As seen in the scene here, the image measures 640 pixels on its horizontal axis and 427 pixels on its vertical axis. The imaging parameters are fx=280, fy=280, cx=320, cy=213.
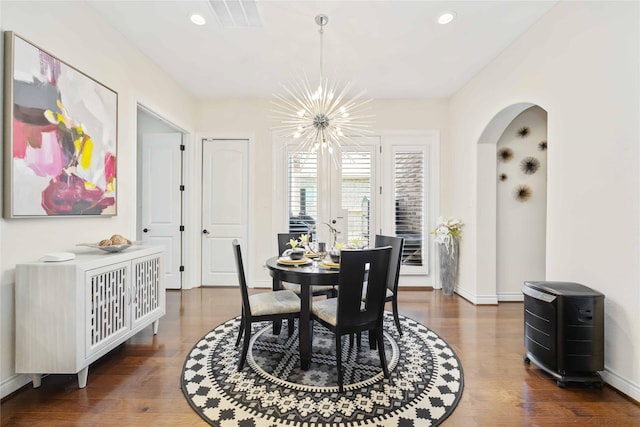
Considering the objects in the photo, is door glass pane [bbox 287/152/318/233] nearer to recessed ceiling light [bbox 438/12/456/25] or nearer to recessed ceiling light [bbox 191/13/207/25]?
recessed ceiling light [bbox 191/13/207/25]

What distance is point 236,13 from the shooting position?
2.41m

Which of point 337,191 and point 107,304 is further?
point 337,191

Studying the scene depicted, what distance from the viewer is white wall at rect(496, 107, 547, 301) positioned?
3590 mm

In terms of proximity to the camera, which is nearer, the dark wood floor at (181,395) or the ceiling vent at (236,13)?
the dark wood floor at (181,395)

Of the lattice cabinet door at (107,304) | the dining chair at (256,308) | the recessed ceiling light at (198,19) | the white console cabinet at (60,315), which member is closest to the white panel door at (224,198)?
the recessed ceiling light at (198,19)

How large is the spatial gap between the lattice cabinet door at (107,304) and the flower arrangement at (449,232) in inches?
147

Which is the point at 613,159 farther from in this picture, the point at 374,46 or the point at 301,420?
the point at 301,420

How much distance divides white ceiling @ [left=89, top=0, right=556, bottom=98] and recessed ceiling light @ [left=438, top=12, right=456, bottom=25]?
4cm

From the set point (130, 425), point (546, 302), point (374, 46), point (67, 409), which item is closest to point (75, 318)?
point (67, 409)

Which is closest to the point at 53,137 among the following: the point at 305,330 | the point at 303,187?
the point at 305,330

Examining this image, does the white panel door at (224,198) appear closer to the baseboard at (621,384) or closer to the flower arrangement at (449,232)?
the flower arrangement at (449,232)

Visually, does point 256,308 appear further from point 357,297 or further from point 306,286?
point 357,297

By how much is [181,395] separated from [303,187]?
10.1 feet

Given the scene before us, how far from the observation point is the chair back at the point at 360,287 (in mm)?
1861
